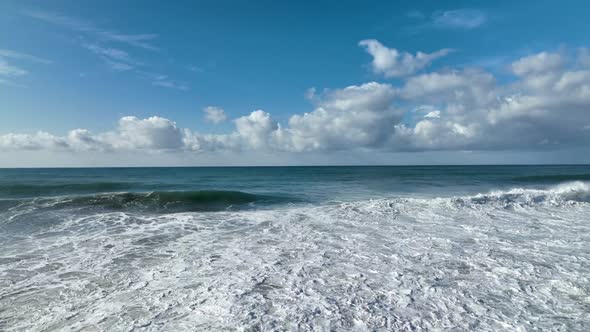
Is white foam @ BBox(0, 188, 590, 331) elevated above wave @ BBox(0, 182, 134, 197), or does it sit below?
below

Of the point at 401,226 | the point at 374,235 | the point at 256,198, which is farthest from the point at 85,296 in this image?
the point at 256,198

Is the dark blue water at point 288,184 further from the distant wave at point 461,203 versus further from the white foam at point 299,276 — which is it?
the white foam at point 299,276

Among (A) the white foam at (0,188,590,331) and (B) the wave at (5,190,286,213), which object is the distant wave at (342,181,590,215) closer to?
(A) the white foam at (0,188,590,331)

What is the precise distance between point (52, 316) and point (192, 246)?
13.1 feet

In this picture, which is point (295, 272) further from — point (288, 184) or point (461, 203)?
point (288, 184)

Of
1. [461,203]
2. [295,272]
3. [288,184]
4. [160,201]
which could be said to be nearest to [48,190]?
[160,201]

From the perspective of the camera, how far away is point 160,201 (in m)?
17.3

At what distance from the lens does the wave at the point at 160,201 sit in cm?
1539

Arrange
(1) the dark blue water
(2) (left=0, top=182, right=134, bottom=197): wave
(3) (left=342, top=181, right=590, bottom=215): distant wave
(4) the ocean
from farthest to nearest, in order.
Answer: (1) the dark blue water
(2) (left=0, top=182, right=134, bottom=197): wave
(3) (left=342, top=181, right=590, bottom=215): distant wave
(4) the ocean

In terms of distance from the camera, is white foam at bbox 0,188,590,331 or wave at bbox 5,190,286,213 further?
wave at bbox 5,190,286,213

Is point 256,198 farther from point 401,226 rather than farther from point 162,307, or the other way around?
point 162,307

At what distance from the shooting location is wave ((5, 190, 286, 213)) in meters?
15.4

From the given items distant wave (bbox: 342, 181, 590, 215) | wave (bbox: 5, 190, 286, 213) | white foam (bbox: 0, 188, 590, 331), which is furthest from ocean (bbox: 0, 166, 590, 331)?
wave (bbox: 5, 190, 286, 213)

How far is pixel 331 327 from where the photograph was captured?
4.23 m
